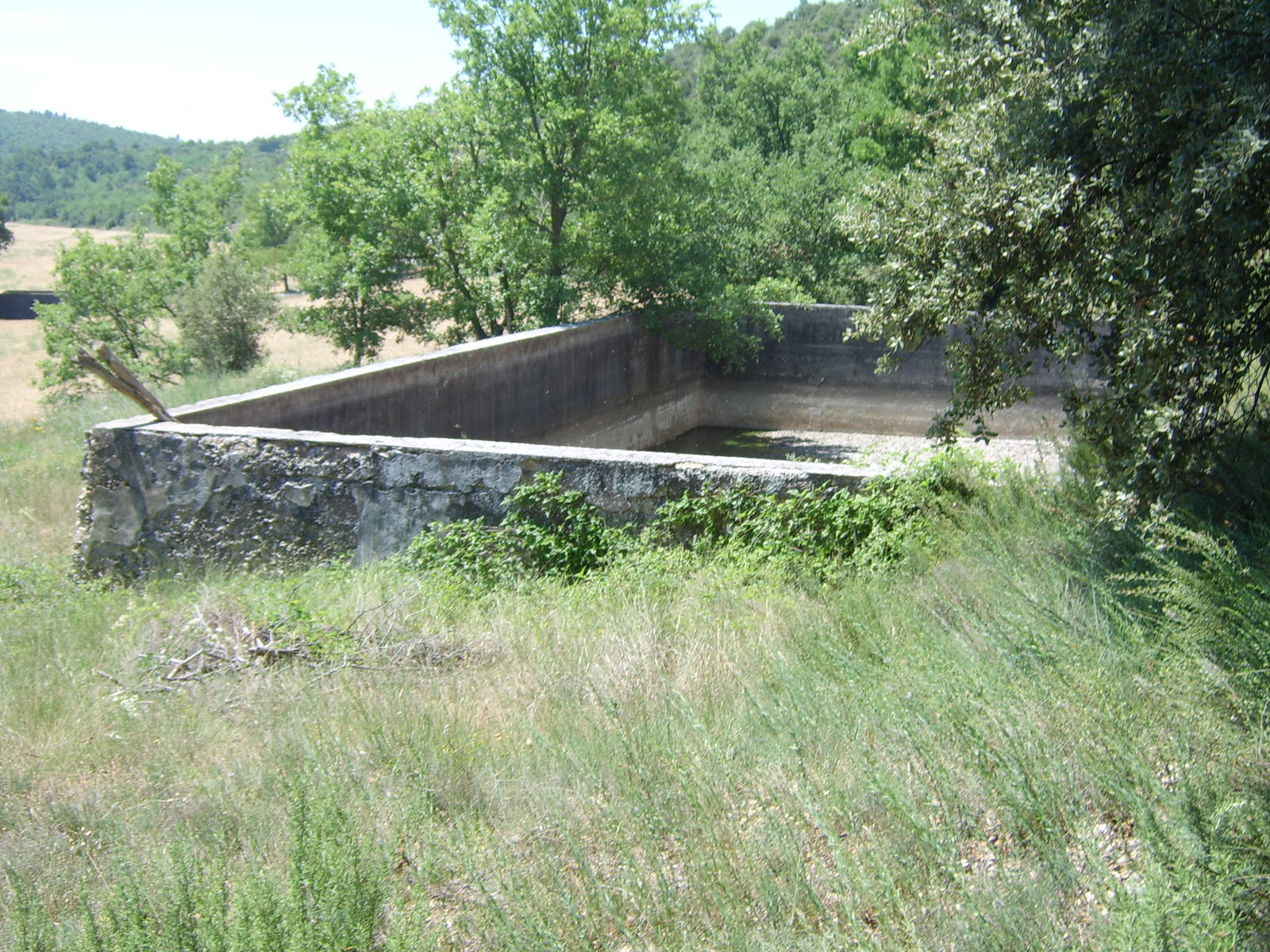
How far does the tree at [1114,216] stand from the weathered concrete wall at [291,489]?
201cm

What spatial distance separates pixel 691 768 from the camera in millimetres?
3889

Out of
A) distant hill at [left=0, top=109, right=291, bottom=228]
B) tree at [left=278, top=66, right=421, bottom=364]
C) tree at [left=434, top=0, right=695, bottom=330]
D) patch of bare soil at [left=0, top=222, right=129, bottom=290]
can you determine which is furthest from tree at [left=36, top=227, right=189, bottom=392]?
distant hill at [left=0, top=109, right=291, bottom=228]

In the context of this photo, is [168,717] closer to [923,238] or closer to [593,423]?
[923,238]

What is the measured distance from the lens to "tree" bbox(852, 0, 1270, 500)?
5.10 m

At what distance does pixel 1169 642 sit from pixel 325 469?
601 cm

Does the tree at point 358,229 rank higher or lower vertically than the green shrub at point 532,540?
higher

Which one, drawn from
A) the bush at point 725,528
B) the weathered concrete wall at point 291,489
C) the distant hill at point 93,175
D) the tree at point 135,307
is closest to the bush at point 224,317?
the tree at point 135,307

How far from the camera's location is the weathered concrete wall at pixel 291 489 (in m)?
7.85

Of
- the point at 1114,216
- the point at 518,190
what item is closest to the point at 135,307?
the point at 518,190

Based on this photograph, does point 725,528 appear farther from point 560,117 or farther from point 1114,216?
point 560,117

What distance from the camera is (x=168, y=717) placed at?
514 cm

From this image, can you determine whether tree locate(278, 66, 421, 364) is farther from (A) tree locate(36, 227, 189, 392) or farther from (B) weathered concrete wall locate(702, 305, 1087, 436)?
(B) weathered concrete wall locate(702, 305, 1087, 436)

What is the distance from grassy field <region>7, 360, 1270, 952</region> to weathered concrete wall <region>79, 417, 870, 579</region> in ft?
5.61

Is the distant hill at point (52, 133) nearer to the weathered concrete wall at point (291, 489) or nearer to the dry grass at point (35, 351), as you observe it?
the dry grass at point (35, 351)
